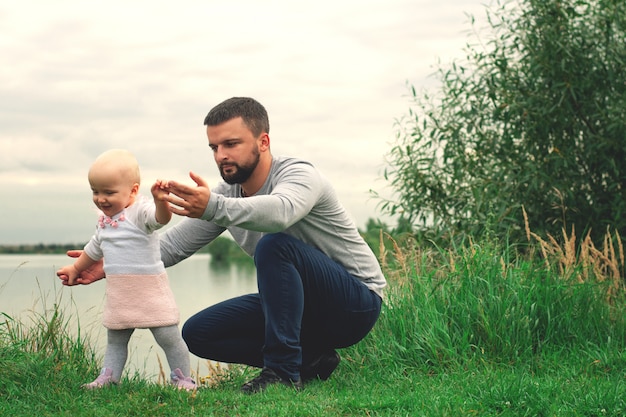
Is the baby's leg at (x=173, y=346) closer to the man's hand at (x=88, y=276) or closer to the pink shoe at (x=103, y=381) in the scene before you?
the pink shoe at (x=103, y=381)

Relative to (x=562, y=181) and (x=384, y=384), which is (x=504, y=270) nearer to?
(x=384, y=384)

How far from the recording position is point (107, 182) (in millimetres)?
3648

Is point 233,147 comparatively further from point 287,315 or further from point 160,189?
point 287,315

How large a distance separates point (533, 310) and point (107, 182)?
8.66ft

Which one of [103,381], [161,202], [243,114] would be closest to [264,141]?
[243,114]

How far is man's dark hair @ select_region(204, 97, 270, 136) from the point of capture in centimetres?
372

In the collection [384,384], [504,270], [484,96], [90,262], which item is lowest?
[384,384]

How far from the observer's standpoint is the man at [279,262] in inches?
144

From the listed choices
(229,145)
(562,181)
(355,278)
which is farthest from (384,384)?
(562,181)

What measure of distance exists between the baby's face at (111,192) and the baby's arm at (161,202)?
0.30m

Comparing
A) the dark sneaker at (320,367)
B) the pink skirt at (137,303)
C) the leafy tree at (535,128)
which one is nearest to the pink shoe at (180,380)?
the pink skirt at (137,303)

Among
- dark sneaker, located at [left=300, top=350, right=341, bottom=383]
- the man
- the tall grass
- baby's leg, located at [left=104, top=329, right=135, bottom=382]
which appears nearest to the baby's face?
the man

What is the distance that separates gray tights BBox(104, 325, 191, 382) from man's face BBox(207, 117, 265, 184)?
87cm

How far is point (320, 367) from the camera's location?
414cm
